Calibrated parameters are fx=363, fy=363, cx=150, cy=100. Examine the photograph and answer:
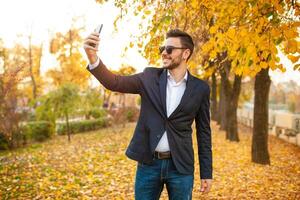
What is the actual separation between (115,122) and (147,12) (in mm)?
16571

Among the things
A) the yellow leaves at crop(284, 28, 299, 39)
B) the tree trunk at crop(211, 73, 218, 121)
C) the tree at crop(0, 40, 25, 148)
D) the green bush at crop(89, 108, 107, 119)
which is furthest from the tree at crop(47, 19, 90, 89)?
the yellow leaves at crop(284, 28, 299, 39)

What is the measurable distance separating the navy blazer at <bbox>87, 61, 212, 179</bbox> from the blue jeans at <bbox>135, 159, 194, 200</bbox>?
7cm

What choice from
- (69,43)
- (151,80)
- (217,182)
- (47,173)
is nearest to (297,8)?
(151,80)

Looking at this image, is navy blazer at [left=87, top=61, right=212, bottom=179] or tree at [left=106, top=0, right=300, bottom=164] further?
tree at [left=106, top=0, right=300, bottom=164]

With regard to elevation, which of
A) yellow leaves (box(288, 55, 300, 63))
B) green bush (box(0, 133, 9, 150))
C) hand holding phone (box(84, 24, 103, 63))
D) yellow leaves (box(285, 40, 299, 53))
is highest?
yellow leaves (box(285, 40, 299, 53))

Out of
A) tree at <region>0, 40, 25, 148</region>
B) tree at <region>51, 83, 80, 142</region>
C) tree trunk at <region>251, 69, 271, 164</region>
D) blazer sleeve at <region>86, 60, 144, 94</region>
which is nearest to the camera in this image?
blazer sleeve at <region>86, 60, 144, 94</region>

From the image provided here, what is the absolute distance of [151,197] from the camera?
11.2ft

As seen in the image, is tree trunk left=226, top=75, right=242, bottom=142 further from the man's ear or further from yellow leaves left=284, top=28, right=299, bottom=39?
the man's ear

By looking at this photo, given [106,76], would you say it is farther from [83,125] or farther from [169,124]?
[83,125]

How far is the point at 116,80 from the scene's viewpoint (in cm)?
318

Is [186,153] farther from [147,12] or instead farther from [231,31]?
[147,12]

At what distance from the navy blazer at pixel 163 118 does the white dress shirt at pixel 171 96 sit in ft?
0.19

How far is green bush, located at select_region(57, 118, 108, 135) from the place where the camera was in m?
23.2

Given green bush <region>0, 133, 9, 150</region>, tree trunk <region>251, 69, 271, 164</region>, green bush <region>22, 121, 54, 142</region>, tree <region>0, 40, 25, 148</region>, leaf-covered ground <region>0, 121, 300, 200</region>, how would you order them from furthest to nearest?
green bush <region>22, 121, 54, 142</region>
green bush <region>0, 133, 9, 150</region>
tree trunk <region>251, 69, 271, 164</region>
tree <region>0, 40, 25, 148</region>
leaf-covered ground <region>0, 121, 300, 200</region>
